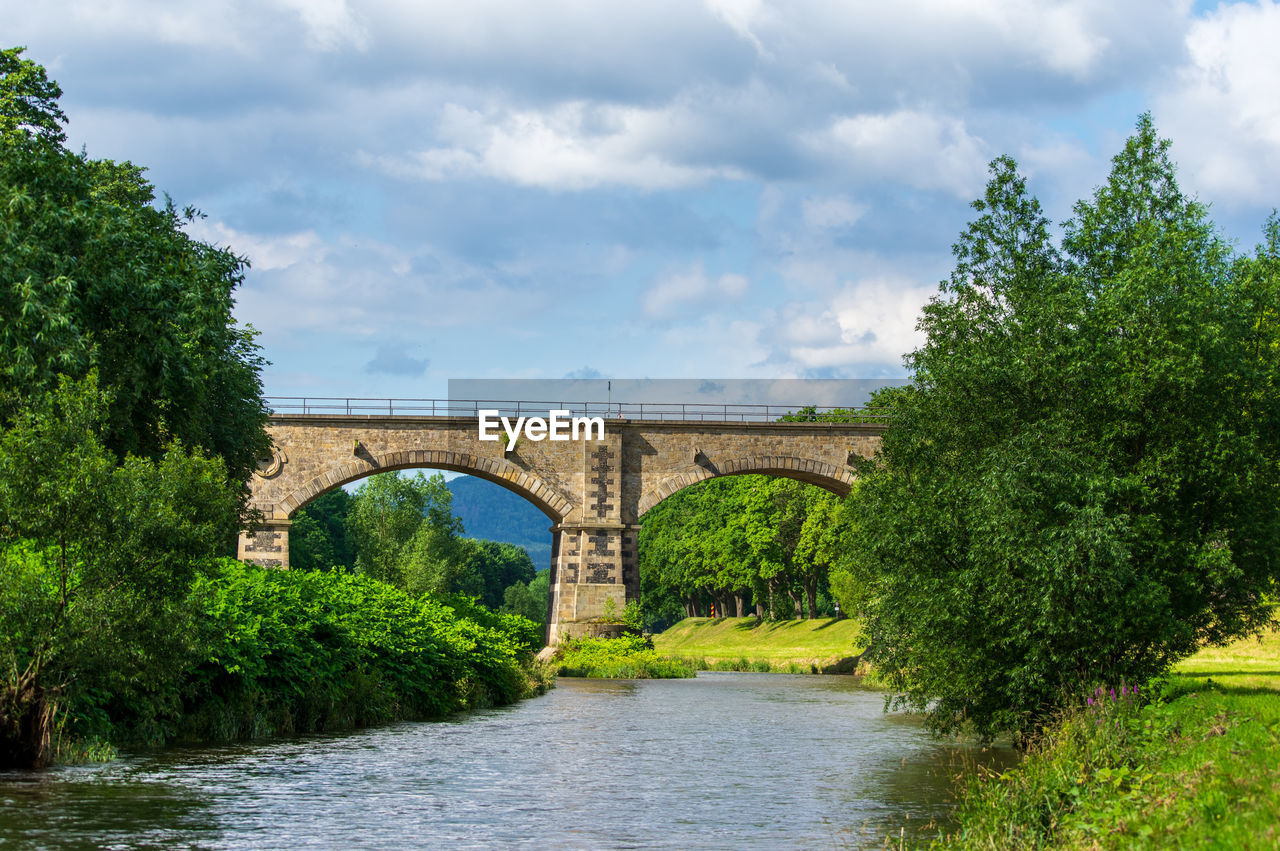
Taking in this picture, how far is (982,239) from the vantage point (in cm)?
2211

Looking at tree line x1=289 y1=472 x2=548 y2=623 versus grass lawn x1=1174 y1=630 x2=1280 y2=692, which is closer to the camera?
grass lawn x1=1174 y1=630 x2=1280 y2=692

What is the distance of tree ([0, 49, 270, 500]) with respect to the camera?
17125 millimetres

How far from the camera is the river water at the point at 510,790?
12.2m

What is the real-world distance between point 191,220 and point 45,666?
13841mm

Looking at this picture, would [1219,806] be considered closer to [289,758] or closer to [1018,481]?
[1018,481]

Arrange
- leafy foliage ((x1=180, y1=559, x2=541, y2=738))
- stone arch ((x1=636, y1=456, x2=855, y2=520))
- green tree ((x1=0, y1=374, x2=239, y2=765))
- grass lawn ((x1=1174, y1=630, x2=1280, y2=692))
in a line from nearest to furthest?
green tree ((x1=0, y1=374, x2=239, y2=765)) < leafy foliage ((x1=180, y1=559, x2=541, y2=738)) < grass lawn ((x1=1174, y1=630, x2=1280, y2=692)) < stone arch ((x1=636, y1=456, x2=855, y2=520))

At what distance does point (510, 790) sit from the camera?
15641mm

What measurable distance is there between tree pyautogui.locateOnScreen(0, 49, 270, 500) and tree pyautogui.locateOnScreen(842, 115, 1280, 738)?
11362mm

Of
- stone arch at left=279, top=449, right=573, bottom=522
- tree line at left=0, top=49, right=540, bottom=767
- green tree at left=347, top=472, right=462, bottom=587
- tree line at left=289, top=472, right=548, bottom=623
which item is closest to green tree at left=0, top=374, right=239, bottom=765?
tree line at left=0, top=49, right=540, bottom=767

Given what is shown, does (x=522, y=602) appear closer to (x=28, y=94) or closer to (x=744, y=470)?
(x=744, y=470)

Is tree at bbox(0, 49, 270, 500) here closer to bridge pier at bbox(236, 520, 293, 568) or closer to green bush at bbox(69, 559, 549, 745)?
green bush at bbox(69, 559, 549, 745)

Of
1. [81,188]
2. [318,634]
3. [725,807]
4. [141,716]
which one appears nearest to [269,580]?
[318,634]

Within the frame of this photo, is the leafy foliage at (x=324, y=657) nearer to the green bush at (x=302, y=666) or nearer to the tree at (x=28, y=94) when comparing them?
the green bush at (x=302, y=666)

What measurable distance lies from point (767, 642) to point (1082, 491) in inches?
2151
